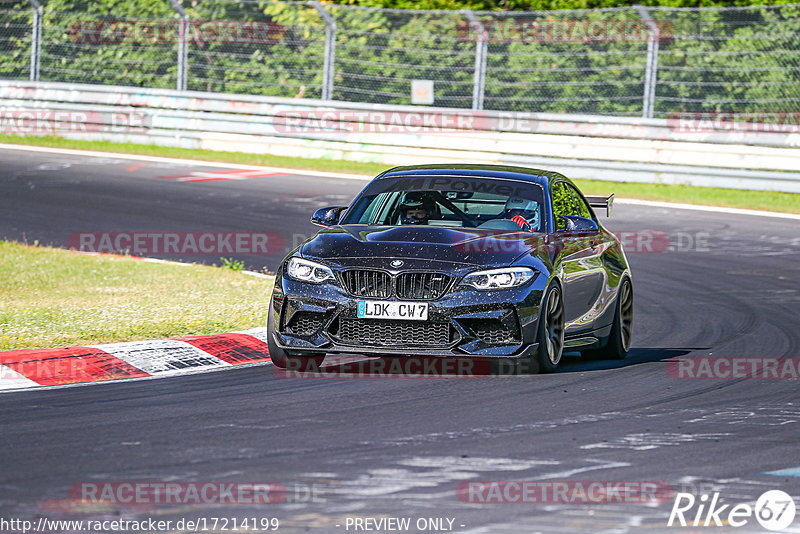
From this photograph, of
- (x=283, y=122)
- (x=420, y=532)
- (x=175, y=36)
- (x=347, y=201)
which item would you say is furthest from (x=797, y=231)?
(x=420, y=532)

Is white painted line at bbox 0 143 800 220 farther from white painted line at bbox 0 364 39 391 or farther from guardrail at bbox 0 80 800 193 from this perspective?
white painted line at bbox 0 364 39 391

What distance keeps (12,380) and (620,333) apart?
4.63 metres

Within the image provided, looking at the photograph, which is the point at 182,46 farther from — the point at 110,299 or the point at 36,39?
the point at 110,299

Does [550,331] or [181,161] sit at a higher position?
[550,331]

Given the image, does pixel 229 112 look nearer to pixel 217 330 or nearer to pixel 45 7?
pixel 45 7

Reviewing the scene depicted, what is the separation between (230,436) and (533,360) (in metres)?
2.76

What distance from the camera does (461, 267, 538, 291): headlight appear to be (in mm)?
9039

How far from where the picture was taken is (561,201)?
10820 mm

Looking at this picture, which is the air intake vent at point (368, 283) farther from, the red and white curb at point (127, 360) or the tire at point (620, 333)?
the tire at point (620, 333)

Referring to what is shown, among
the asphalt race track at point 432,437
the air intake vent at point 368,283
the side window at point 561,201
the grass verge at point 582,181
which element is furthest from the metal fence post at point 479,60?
the air intake vent at point 368,283

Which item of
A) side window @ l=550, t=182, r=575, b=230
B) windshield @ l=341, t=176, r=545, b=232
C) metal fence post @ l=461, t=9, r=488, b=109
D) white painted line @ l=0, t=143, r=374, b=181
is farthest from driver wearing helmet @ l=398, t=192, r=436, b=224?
metal fence post @ l=461, t=9, r=488, b=109

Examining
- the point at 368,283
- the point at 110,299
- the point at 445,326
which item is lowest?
the point at 110,299

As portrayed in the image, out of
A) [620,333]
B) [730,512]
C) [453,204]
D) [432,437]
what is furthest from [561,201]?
[730,512]

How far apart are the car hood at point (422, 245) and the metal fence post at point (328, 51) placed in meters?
16.2
